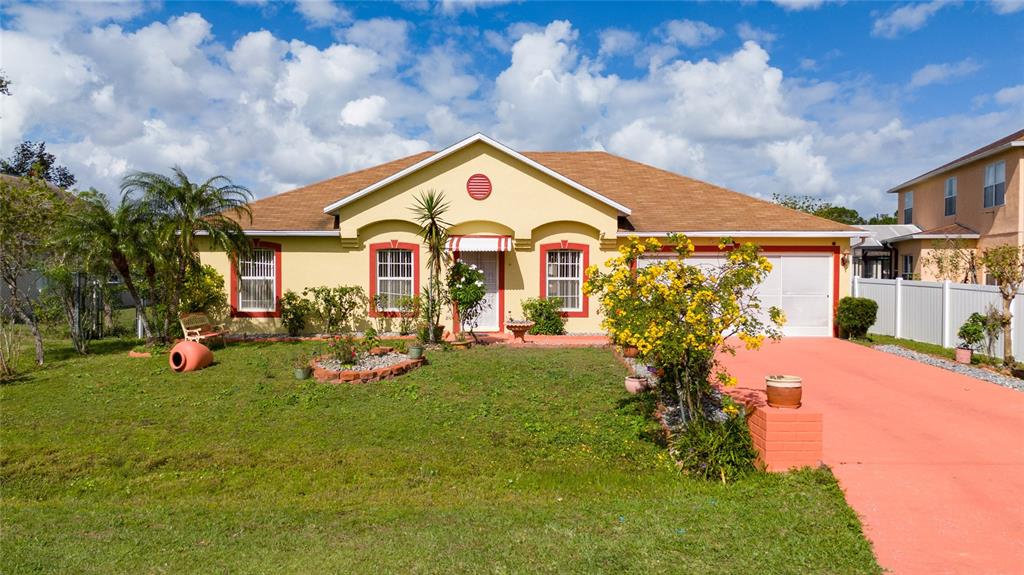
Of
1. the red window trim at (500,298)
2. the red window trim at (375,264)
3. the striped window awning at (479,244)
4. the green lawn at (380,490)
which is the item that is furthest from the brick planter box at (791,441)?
the red window trim at (375,264)

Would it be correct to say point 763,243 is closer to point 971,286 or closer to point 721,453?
point 971,286

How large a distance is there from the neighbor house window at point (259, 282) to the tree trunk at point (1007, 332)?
59.0ft

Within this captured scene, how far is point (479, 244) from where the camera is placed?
17.0 metres

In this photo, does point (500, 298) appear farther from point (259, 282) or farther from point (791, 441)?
point (791, 441)

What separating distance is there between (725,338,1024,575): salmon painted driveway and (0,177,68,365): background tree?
15.5 meters

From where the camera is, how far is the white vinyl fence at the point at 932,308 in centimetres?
1382

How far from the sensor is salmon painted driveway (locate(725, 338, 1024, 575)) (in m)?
5.06

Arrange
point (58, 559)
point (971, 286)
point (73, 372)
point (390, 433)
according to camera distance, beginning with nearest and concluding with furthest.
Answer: point (58, 559)
point (390, 433)
point (73, 372)
point (971, 286)

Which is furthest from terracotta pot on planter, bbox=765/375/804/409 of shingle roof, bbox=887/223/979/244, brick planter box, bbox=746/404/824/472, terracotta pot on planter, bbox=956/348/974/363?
shingle roof, bbox=887/223/979/244

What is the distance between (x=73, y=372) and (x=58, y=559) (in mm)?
9361

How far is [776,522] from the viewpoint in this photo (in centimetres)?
545

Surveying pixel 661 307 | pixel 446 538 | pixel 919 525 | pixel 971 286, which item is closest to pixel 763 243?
pixel 971 286

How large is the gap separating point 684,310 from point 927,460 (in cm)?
330

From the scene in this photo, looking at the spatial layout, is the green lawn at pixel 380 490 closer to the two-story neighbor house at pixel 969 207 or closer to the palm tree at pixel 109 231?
the palm tree at pixel 109 231
